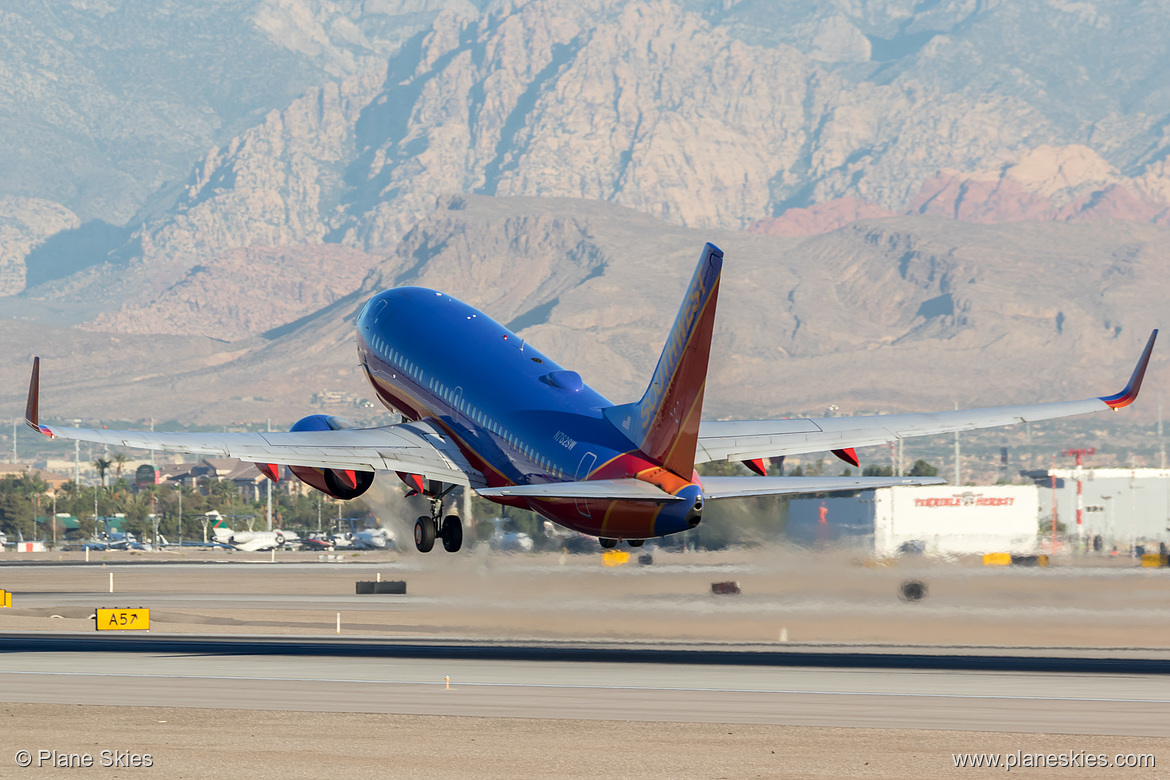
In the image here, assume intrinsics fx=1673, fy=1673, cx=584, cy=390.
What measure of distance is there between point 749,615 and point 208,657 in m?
22.8

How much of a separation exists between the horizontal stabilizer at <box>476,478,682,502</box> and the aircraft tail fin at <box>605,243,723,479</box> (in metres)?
1.36

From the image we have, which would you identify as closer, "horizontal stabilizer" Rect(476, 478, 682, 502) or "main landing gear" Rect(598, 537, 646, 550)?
"horizontal stabilizer" Rect(476, 478, 682, 502)

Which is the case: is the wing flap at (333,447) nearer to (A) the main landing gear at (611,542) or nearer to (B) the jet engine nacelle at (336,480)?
(B) the jet engine nacelle at (336,480)

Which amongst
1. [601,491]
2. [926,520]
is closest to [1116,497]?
[926,520]

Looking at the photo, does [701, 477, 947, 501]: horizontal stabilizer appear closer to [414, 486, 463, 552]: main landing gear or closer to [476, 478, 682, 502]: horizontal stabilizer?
[476, 478, 682, 502]: horizontal stabilizer

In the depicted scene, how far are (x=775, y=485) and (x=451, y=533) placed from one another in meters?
18.2

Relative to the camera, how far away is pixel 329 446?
2466 inches

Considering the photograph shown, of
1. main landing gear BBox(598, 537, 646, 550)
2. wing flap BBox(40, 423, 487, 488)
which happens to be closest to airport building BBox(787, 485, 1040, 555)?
main landing gear BBox(598, 537, 646, 550)

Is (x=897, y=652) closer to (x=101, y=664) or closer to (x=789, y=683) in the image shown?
(x=789, y=683)

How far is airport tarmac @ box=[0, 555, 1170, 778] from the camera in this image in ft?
131

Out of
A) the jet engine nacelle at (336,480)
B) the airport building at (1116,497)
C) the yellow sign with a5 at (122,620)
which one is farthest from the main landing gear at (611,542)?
the airport building at (1116,497)

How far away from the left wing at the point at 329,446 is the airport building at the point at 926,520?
52.8 feet

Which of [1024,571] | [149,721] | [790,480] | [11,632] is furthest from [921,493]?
[149,721]

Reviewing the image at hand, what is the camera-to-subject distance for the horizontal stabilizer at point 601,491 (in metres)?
→ 51.3
